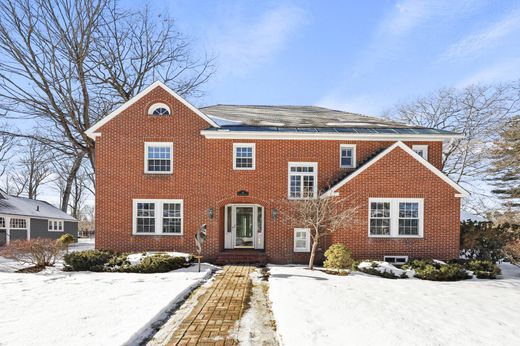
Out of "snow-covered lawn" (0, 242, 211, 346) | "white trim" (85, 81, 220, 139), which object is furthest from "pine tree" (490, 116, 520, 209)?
"snow-covered lawn" (0, 242, 211, 346)

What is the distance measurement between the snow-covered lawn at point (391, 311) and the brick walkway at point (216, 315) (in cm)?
97

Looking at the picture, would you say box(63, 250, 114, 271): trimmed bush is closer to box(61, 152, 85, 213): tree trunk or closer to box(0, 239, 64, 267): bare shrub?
box(0, 239, 64, 267): bare shrub

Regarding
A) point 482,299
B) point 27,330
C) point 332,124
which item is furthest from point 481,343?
point 332,124

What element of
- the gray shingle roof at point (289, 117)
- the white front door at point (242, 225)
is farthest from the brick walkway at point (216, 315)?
the gray shingle roof at point (289, 117)

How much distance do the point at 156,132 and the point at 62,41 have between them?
1055 cm

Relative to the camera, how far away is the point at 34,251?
1252 cm

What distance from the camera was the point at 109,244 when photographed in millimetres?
14234

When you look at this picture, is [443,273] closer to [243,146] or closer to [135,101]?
[243,146]

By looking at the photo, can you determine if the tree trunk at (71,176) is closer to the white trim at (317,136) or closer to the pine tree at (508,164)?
the white trim at (317,136)

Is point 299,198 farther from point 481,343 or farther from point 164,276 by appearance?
point 481,343

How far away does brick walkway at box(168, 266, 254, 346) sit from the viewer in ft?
18.0

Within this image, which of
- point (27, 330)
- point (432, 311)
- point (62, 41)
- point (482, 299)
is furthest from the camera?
point (62, 41)

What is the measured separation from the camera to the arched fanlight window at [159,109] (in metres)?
14.6

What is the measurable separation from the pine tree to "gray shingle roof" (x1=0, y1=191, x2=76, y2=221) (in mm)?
40669
